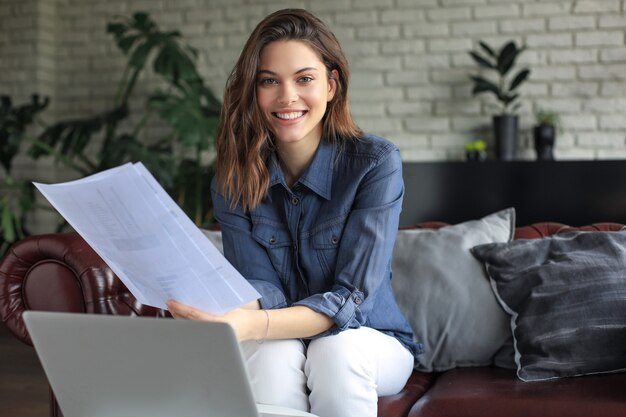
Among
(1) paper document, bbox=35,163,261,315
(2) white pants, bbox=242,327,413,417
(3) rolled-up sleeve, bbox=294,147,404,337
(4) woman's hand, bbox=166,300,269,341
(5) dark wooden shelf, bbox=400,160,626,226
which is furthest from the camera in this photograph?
(5) dark wooden shelf, bbox=400,160,626,226

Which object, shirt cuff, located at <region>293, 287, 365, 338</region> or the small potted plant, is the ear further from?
the small potted plant

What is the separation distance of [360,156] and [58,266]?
0.75 meters

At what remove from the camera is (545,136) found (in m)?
4.39

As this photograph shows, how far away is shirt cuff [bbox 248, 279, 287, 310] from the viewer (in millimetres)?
1742

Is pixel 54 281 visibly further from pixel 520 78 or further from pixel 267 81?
pixel 520 78

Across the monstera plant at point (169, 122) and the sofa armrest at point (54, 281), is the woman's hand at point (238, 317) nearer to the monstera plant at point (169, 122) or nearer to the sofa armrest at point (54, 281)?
the sofa armrest at point (54, 281)

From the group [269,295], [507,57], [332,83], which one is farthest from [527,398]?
[507,57]

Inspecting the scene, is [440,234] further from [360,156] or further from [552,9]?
[552,9]

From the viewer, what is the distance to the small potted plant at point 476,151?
4488 millimetres

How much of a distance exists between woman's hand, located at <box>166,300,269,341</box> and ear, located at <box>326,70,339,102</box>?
573mm

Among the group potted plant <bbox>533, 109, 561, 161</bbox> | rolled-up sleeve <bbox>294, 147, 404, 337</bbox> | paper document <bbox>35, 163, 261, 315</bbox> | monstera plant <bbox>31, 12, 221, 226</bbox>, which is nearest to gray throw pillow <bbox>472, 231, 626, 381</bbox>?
rolled-up sleeve <bbox>294, 147, 404, 337</bbox>

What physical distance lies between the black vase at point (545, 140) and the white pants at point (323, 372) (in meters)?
2.95

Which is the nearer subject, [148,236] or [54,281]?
[148,236]

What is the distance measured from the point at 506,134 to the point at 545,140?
207mm
